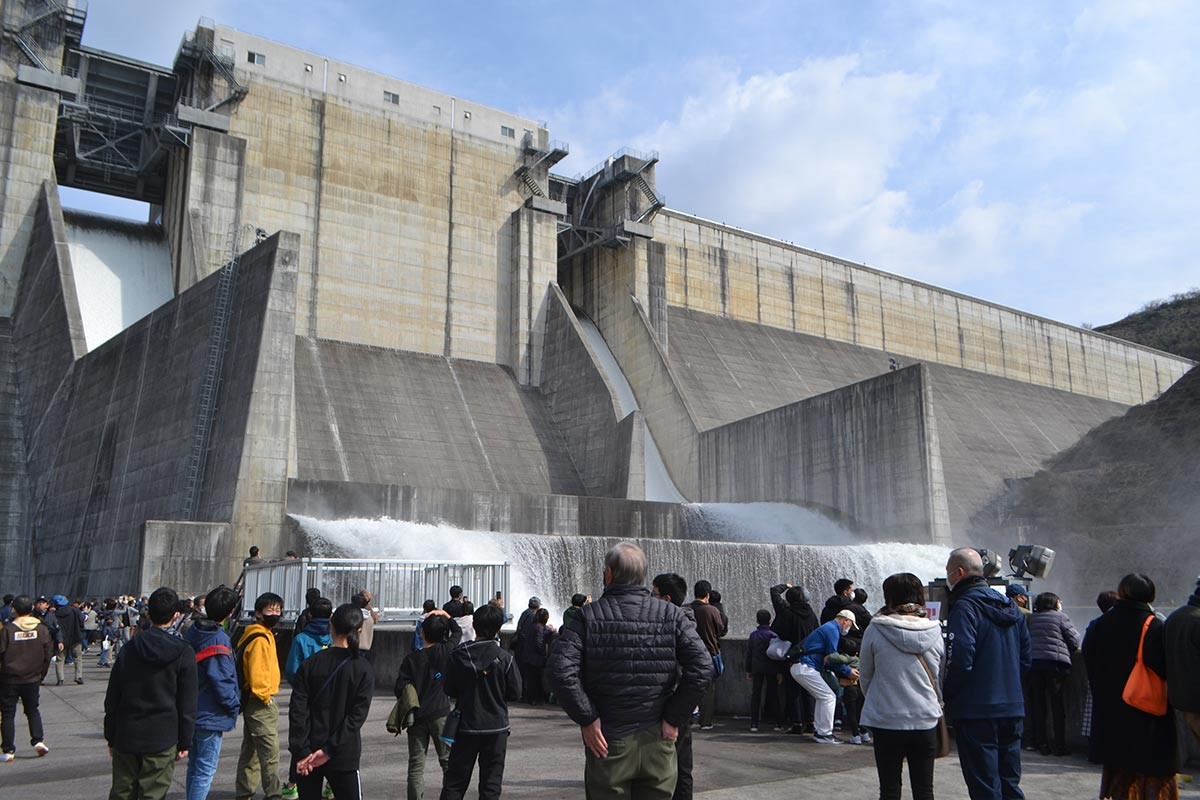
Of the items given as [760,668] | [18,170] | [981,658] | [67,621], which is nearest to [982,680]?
[981,658]

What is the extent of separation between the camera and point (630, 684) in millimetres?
3404

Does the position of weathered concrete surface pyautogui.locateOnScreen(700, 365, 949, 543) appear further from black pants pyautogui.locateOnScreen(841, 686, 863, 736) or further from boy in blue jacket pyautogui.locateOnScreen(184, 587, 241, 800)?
boy in blue jacket pyautogui.locateOnScreen(184, 587, 241, 800)

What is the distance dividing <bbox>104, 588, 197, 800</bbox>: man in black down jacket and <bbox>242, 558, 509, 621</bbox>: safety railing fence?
338 inches

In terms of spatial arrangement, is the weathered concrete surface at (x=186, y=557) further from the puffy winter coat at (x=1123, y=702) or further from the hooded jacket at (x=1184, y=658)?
the hooded jacket at (x=1184, y=658)

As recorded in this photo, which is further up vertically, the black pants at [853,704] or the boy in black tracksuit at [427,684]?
the boy in black tracksuit at [427,684]

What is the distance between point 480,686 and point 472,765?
35cm

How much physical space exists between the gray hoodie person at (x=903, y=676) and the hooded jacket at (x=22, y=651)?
244 inches

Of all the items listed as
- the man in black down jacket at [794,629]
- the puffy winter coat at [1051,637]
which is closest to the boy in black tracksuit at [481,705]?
the man in black down jacket at [794,629]

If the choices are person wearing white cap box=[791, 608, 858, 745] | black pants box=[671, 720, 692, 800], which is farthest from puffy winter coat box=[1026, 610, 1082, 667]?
black pants box=[671, 720, 692, 800]

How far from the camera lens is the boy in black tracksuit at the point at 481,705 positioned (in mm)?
4516

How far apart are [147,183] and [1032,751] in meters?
31.4

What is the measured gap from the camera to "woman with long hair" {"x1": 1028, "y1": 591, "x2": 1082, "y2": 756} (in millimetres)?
7258

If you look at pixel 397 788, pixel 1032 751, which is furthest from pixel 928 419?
pixel 397 788

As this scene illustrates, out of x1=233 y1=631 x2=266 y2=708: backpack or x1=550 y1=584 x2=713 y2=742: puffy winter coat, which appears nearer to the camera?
x1=550 y1=584 x2=713 y2=742: puffy winter coat
